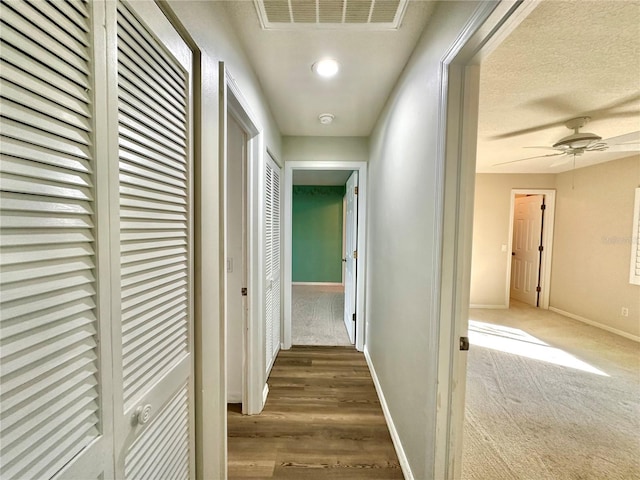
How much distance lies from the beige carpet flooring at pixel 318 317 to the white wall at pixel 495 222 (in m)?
2.50

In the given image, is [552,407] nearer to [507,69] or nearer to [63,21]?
[507,69]

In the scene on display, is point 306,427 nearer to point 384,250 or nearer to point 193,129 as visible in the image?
point 384,250

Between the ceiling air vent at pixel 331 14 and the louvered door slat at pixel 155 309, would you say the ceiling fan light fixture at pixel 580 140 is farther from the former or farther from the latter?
the louvered door slat at pixel 155 309

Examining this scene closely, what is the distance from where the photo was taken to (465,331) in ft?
3.41

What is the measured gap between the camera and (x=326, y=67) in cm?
153

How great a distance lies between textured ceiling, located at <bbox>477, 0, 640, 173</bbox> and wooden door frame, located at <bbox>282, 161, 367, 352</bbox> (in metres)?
1.26

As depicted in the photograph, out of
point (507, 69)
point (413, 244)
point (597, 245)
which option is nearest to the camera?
point (413, 244)

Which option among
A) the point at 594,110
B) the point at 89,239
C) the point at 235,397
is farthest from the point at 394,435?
the point at 594,110

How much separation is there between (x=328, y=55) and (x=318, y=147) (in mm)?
1291

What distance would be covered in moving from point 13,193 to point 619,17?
222 cm

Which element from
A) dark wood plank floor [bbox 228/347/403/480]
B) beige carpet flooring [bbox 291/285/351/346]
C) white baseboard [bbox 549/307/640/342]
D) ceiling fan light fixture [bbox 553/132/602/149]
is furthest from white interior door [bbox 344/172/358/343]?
white baseboard [bbox 549/307/640/342]

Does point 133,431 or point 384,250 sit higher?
point 384,250

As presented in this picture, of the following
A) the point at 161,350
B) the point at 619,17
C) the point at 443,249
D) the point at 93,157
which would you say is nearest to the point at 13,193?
the point at 93,157

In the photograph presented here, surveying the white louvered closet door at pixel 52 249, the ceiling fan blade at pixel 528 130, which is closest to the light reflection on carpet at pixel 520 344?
the ceiling fan blade at pixel 528 130
